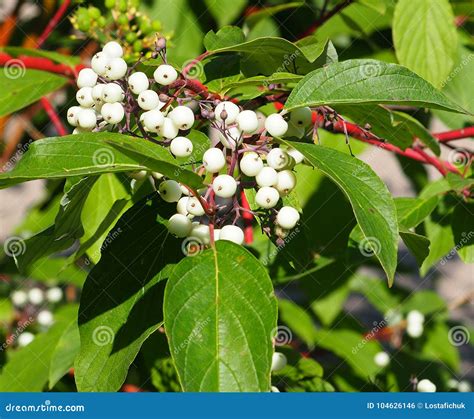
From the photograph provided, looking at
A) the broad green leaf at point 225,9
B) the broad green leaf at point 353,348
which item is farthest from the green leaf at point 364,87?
the broad green leaf at point 353,348

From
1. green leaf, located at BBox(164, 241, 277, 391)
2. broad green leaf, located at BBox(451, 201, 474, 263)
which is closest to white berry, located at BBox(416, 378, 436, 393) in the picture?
broad green leaf, located at BBox(451, 201, 474, 263)

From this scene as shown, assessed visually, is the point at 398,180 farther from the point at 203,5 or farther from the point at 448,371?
the point at 203,5

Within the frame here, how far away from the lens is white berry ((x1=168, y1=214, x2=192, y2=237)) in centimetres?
100

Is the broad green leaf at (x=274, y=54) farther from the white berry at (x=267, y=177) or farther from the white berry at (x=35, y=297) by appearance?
the white berry at (x=35, y=297)

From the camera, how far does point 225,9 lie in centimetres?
171

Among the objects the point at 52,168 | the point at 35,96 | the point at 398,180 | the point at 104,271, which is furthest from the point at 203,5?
the point at 398,180

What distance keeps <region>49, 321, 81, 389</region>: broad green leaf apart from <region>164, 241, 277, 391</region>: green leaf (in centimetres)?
73

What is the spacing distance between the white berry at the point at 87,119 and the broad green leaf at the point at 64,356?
657 millimetres

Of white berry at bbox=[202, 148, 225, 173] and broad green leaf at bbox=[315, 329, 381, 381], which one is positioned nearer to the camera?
white berry at bbox=[202, 148, 225, 173]

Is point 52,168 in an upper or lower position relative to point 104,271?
upper

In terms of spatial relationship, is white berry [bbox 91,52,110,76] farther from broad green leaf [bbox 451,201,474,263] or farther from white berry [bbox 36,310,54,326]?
white berry [bbox 36,310,54,326]

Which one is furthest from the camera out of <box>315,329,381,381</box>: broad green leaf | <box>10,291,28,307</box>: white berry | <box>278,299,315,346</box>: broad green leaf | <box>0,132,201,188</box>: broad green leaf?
<box>10,291,28,307</box>: white berry

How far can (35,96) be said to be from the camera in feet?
5.21

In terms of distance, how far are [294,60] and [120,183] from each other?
45cm
